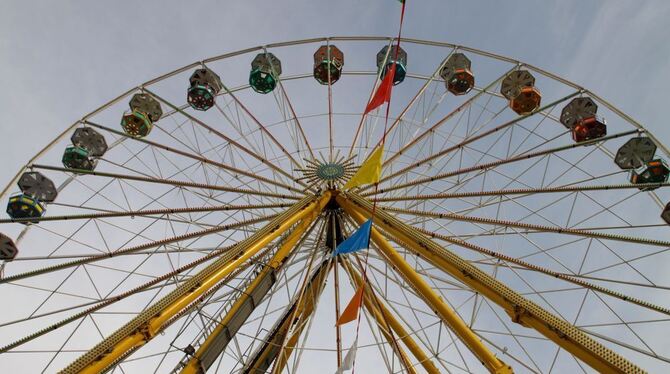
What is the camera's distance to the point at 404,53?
63.6 feet

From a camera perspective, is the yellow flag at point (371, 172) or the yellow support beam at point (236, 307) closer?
the yellow support beam at point (236, 307)

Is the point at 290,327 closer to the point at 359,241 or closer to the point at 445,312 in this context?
the point at 359,241

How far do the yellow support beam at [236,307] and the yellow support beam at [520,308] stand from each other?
3.01 m

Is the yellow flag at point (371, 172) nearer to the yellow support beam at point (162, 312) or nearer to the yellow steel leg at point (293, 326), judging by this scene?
the yellow support beam at point (162, 312)

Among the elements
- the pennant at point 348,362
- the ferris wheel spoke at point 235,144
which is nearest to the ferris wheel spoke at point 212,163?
the ferris wheel spoke at point 235,144

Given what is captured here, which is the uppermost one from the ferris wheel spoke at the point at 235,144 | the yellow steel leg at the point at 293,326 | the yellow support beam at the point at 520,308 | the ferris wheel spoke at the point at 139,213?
the ferris wheel spoke at the point at 235,144

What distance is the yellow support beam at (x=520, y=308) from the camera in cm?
703

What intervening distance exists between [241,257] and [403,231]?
13.5 feet

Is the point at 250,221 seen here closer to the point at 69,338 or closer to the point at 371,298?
the point at 371,298

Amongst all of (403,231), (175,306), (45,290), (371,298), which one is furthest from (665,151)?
(45,290)

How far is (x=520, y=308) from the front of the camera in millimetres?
8234

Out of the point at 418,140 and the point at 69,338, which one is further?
the point at 418,140

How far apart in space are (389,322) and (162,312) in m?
8.85

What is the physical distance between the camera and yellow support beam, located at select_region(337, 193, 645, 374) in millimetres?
7035
